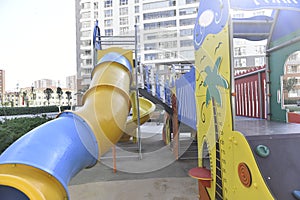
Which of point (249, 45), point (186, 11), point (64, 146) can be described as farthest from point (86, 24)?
point (64, 146)

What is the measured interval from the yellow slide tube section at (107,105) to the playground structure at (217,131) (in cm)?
2

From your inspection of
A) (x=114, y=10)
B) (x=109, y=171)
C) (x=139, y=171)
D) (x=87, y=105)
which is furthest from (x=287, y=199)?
(x=114, y=10)

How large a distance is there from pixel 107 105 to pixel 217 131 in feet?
5.96

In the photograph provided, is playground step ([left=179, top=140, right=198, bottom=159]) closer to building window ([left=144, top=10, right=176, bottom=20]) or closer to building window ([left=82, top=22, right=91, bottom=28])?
building window ([left=144, top=10, right=176, bottom=20])

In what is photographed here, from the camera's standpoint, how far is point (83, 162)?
2.88 meters

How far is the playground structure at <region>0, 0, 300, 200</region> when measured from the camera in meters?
1.95

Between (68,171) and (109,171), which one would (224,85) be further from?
(109,171)

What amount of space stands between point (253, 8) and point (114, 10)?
4479 centimetres

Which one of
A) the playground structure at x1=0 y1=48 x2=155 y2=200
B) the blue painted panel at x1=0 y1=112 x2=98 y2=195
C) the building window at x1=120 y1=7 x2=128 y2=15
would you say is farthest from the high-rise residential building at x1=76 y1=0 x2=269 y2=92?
the blue painted panel at x1=0 y1=112 x2=98 y2=195

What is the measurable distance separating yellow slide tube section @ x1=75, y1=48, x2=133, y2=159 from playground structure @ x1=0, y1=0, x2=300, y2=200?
16 millimetres

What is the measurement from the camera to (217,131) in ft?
8.56

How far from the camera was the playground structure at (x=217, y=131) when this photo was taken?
76.7 inches

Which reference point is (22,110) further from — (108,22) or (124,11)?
(124,11)

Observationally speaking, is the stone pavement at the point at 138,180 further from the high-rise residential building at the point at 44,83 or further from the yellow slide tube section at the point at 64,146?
the high-rise residential building at the point at 44,83
